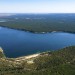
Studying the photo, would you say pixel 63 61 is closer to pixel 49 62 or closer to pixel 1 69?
pixel 49 62

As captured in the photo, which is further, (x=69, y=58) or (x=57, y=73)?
(x=69, y=58)

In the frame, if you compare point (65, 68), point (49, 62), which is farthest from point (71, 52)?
point (65, 68)

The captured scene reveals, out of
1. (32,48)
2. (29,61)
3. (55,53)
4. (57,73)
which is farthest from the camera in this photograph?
(32,48)

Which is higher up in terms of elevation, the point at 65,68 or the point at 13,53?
the point at 65,68

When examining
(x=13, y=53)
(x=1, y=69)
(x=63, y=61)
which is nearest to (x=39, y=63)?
(x=63, y=61)

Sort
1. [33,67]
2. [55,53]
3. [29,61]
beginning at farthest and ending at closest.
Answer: [55,53] < [29,61] < [33,67]

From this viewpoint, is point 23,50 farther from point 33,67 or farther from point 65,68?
point 65,68
